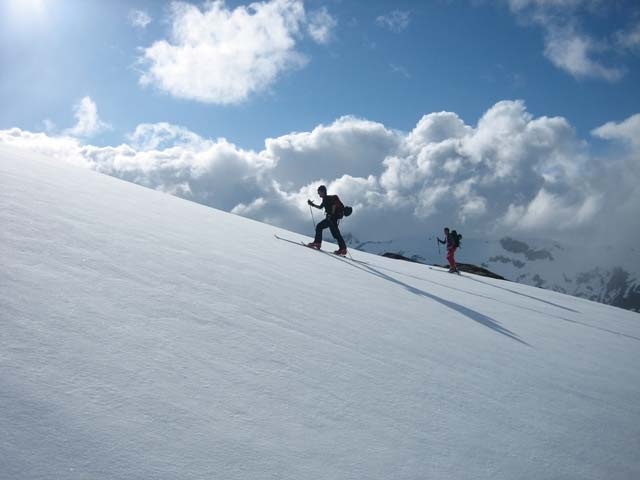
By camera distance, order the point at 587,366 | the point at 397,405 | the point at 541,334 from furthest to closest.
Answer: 1. the point at 541,334
2. the point at 587,366
3. the point at 397,405

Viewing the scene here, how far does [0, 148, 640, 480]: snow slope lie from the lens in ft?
5.85

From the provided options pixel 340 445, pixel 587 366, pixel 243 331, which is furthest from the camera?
pixel 587 366

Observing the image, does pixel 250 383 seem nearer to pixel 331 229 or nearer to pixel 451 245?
pixel 331 229

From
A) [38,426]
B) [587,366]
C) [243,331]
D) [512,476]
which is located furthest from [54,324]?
[587,366]

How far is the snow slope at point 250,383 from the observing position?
178 cm

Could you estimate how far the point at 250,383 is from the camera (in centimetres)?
248

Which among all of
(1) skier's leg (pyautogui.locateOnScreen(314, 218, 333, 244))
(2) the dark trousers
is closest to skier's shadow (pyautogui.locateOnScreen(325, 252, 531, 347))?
(2) the dark trousers

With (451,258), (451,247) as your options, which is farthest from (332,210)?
(451,247)

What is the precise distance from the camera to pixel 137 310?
3064 millimetres

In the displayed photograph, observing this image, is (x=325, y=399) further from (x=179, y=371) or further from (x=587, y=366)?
(x=587, y=366)

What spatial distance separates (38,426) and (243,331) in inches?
66.8

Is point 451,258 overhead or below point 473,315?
overhead

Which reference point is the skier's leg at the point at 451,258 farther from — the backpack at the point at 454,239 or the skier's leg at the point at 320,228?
the skier's leg at the point at 320,228

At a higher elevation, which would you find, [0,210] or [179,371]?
[0,210]
